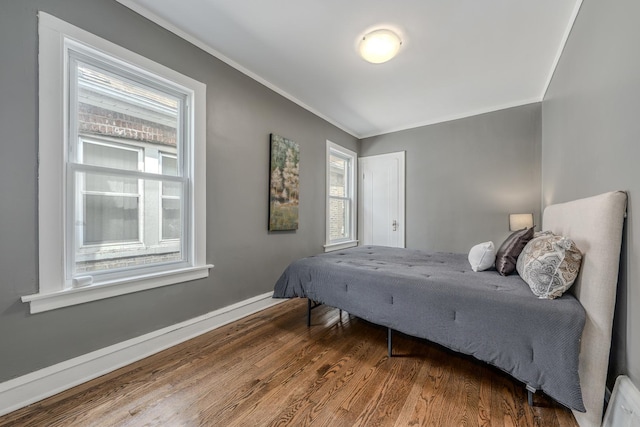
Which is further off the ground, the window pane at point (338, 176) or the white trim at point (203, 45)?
the white trim at point (203, 45)

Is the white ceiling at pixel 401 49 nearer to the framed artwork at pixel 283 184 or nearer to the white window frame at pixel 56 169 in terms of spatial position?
the white window frame at pixel 56 169

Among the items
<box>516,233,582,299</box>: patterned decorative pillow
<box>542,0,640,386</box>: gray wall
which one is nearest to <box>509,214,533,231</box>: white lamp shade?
<box>542,0,640,386</box>: gray wall

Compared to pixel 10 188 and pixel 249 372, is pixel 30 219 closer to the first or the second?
pixel 10 188

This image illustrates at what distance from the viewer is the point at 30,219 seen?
1451 millimetres

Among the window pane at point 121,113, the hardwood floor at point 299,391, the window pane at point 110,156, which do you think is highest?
the window pane at point 121,113

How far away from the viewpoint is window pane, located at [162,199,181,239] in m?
2.14

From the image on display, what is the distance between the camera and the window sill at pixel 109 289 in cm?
148

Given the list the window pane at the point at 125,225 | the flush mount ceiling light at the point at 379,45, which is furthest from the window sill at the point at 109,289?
the flush mount ceiling light at the point at 379,45

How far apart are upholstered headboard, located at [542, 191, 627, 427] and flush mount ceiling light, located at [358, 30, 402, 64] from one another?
1829mm

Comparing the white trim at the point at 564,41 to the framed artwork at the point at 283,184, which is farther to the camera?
the framed artwork at the point at 283,184

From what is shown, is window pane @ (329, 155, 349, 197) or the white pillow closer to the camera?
the white pillow

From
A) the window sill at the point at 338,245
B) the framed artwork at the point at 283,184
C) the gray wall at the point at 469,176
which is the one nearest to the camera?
the framed artwork at the point at 283,184

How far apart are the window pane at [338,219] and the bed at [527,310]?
6.85 feet

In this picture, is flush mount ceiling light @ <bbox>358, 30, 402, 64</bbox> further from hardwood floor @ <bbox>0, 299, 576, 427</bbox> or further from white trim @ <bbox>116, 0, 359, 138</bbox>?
hardwood floor @ <bbox>0, 299, 576, 427</bbox>
